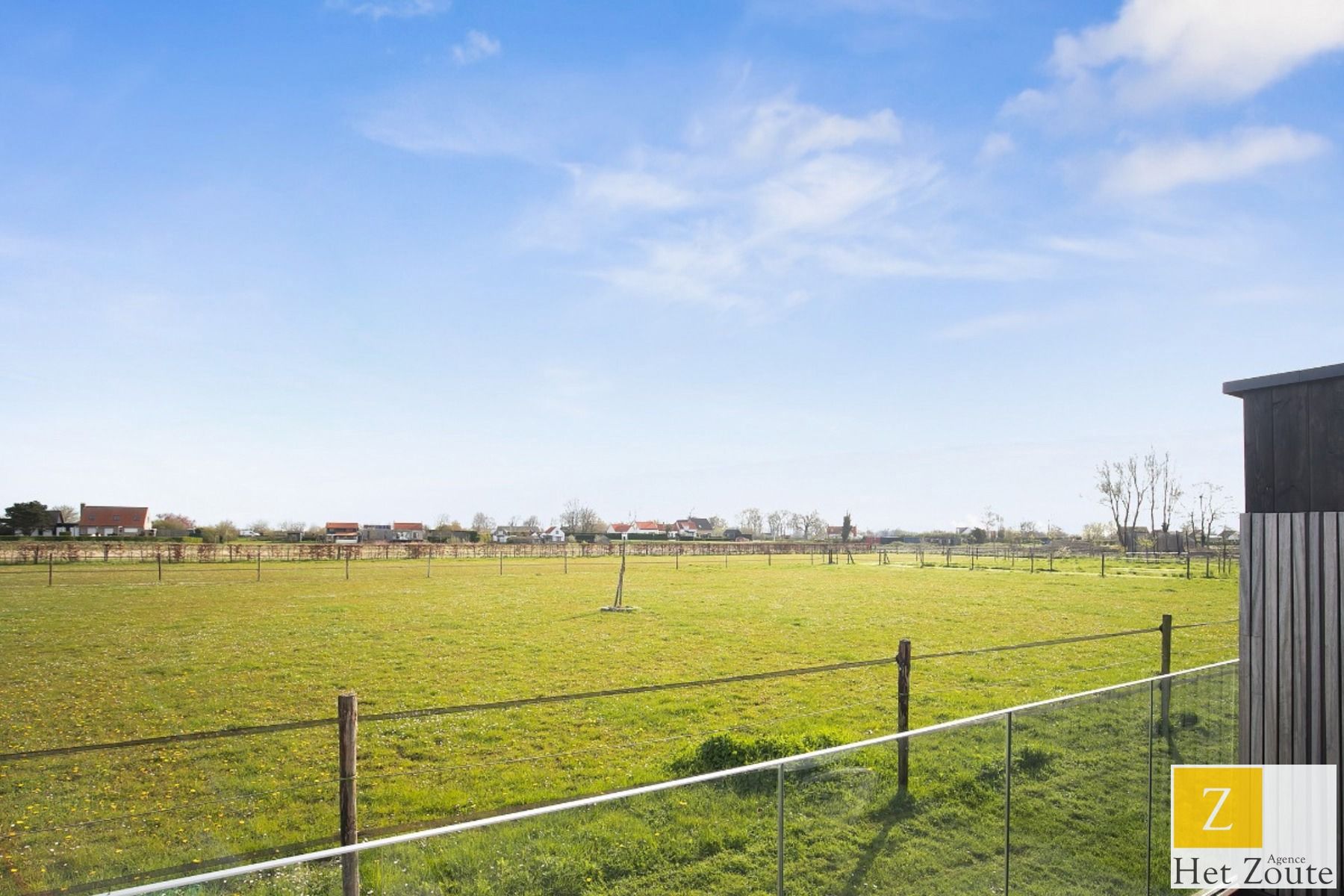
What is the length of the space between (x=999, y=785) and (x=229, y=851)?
6.00 metres

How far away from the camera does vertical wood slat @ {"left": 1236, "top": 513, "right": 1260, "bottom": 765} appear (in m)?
6.09

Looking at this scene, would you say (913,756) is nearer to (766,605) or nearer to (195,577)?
(766,605)

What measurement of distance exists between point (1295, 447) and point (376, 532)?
4899 inches

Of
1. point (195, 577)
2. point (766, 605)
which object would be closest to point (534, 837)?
point (766, 605)

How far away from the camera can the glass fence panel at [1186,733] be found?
222 inches

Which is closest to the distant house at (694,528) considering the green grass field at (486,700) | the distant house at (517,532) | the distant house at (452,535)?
the distant house at (517,532)

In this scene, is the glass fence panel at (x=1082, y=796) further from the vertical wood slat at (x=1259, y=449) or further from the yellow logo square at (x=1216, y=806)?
the vertical wood slat at (x=1259, y=449)

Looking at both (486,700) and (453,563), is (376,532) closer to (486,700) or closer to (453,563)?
(453,563)

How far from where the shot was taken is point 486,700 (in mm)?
12258

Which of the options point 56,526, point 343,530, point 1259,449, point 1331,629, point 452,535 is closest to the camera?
point 1331,629

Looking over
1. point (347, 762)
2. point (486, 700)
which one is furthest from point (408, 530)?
point (347, 762)

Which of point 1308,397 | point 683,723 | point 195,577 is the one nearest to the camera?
point 1308,397

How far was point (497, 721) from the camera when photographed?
11.0m

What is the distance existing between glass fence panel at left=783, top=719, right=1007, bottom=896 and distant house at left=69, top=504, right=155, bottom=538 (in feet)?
336
